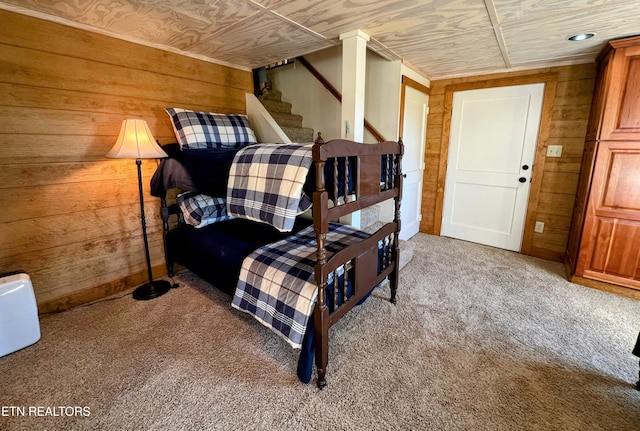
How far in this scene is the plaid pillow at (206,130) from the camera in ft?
7.84

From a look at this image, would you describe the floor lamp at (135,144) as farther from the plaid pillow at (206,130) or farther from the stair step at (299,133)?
the stair step at (299,133)

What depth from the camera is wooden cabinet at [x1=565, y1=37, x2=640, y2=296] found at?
2.25 metres

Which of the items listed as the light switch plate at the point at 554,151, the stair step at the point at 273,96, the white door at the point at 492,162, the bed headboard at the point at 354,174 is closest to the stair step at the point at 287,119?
the stair step at the point at 273,96

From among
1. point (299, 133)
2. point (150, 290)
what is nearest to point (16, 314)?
point (150, 290)

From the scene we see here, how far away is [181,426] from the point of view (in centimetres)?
130

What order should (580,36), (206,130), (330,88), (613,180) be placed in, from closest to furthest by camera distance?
(580,36), (613,180), (206,130), (330,88)

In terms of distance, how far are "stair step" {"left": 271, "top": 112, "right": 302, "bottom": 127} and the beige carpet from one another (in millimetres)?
2028

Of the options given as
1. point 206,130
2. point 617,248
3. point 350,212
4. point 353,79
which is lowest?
point 617,248

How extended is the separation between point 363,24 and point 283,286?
1.92 metres

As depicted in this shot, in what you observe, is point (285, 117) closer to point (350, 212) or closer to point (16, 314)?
point (350, 212)

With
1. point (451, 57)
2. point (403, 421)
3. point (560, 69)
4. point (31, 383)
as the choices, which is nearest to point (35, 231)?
point (31, 383)

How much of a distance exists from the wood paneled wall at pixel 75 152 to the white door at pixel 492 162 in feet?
10.3

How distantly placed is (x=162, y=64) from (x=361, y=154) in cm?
207

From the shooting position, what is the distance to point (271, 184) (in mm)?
1673
